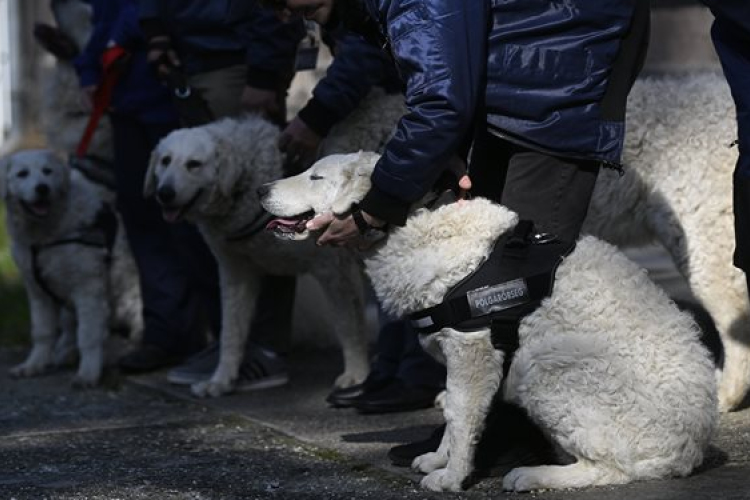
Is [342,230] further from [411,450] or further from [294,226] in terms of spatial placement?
[411,450]

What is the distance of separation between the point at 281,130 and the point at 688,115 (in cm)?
187

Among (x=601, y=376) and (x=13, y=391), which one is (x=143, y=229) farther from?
(x=601, y=376)

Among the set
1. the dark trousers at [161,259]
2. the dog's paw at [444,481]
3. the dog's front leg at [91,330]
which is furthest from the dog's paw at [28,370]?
the dog's paw at [444,481]

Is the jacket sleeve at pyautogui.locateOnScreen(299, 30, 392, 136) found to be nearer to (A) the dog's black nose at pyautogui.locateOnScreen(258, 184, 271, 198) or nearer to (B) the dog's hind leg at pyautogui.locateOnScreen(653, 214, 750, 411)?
(A) the dog's black nose at pyautogui.locateOnScreen(258, 184, 271, 198)

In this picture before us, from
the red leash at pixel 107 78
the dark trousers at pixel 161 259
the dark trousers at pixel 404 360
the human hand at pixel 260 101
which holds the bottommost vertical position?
the dark trousers at pixel 404 360

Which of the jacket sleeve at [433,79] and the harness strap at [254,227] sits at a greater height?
the jacket sleeve at [433,79]

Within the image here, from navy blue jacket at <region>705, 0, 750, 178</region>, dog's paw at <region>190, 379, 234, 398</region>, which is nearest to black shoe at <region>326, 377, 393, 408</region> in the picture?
dog's paw at <region>190, 379, 234, 398</region>

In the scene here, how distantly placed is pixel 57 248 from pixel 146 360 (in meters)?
0.71

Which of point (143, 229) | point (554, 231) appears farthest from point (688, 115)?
point (143, 229)

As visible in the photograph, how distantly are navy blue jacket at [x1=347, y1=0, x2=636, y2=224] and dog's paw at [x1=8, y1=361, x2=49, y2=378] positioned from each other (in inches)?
129

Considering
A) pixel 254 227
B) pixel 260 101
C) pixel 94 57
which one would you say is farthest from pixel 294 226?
pixel 94 57

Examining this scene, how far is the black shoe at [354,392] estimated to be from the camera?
5.95 metres

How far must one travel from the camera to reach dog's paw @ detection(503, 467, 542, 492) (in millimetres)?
4332

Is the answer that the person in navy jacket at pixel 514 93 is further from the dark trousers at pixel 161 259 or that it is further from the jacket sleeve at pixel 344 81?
the dark trousers at pixel 161 259
